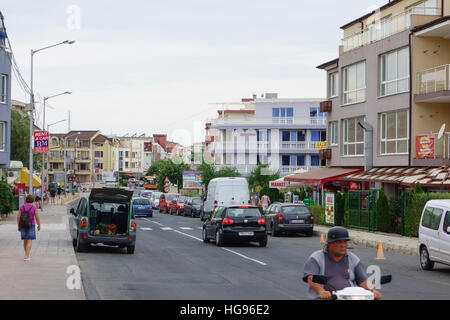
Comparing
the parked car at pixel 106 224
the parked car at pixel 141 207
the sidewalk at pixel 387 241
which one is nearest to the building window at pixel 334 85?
the sidewalk at pixel 387 241

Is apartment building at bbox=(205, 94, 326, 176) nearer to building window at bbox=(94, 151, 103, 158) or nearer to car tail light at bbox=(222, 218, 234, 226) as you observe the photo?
car tail light at bbox=(222, 218, 234, 226)

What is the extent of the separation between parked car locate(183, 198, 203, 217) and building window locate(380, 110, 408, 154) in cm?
1875

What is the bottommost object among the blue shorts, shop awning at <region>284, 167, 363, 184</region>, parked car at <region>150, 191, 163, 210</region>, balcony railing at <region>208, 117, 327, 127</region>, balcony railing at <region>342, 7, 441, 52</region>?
parked car at <region>150, 191, 163, 210</region>

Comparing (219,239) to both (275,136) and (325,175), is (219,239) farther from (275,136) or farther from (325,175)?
(275,136)

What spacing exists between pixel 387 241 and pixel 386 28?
15.2 m

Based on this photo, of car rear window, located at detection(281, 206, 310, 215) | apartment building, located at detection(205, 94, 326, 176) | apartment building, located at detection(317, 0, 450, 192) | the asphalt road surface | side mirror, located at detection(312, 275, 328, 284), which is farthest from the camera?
apartment building, located at detection(205, 94, 326, 176)

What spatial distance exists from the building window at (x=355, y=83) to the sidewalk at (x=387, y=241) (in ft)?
33.9

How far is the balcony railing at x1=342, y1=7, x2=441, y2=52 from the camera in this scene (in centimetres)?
3547

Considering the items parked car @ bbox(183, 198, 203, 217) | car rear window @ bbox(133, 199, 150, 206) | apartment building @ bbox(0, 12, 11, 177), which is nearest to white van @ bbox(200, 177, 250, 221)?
parked car @ bbox(183, 198, 203, 217)

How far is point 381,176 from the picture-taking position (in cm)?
3500

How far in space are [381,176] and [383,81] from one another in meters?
5.47

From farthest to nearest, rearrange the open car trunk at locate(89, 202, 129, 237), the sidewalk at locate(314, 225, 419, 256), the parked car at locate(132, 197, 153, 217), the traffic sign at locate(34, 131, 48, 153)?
the parked car at locate(132, 197, 153, 217) < the traffic sign at locate(34, 131, 48, 153) < the sidewalk at locate(314, 225, 419, 256) < the open car trunk at locate(89, 202, 129, 237)

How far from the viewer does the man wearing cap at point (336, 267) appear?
716 cm
